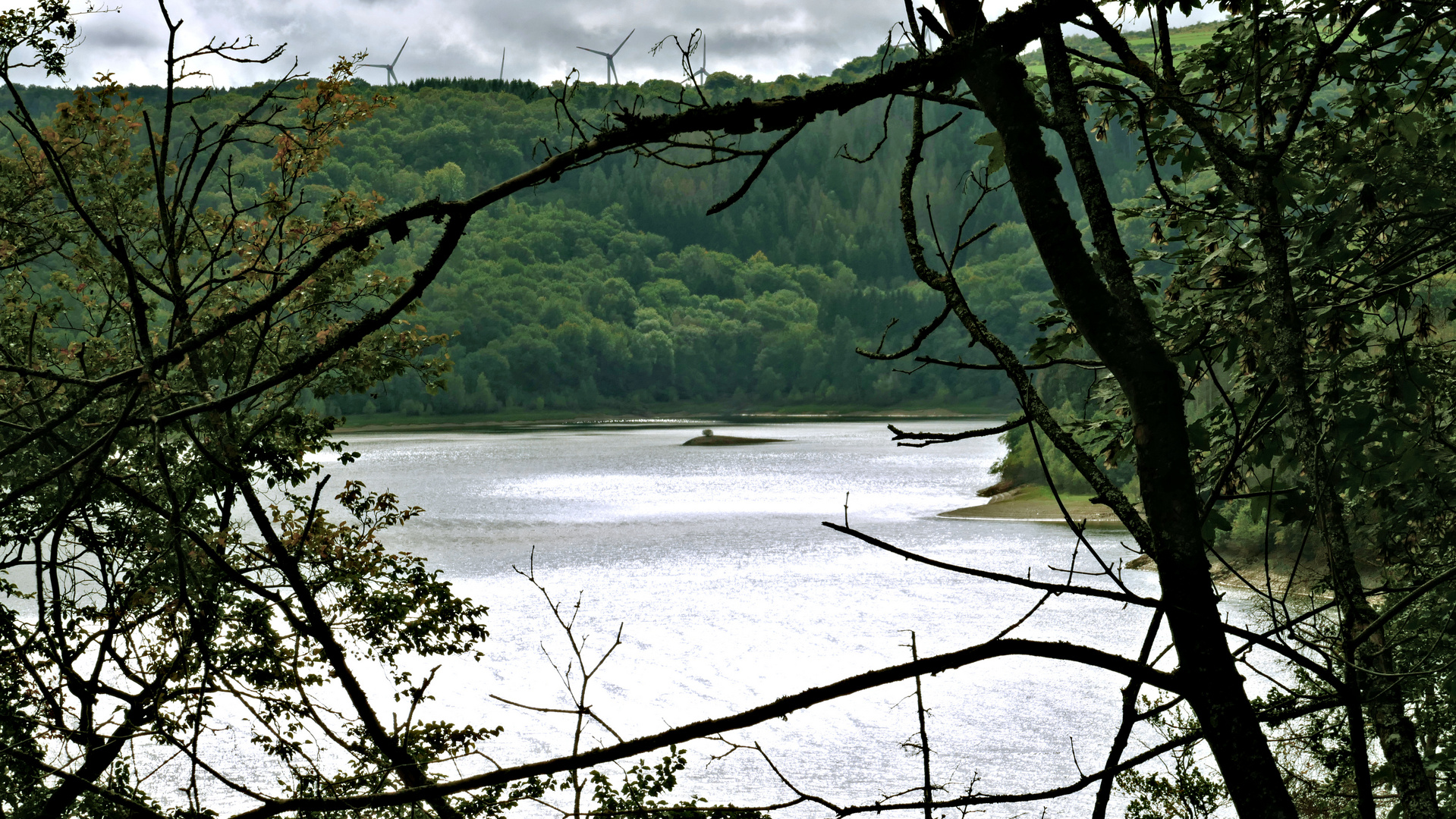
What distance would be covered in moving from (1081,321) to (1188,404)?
1306 inches

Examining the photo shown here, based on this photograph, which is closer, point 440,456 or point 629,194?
point 440,456

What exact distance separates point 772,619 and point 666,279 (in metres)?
110

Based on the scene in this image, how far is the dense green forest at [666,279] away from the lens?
104 metres

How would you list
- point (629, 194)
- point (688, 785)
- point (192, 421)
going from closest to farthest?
point (192, 421) → point (688, 785) → point (629, 194)

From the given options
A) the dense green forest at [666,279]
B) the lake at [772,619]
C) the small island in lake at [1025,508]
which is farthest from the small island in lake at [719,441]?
the small island in lake at [1025,508]

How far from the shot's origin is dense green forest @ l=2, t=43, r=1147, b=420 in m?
104

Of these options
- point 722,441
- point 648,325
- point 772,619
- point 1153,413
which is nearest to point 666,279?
point 648,325

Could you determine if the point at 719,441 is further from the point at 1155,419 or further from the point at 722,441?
the point at 1155,419

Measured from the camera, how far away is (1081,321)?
1421mm

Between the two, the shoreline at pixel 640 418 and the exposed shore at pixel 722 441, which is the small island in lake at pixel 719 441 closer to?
the exposed shore at pixel 722 441

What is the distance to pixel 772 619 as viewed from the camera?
27344 mm

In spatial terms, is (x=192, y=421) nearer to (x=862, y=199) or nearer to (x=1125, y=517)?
(x=1125, y=517)

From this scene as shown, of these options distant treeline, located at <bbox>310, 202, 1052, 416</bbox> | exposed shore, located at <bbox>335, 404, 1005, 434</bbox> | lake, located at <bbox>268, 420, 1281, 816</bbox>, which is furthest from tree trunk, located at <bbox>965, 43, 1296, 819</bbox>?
distant treeline, located at <bbox>310, 202, 1052, 416</bbox>

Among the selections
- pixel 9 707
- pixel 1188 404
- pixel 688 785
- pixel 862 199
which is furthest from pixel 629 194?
pixel 9 707
